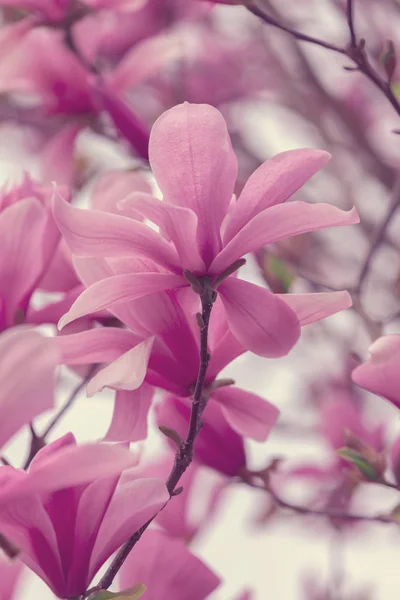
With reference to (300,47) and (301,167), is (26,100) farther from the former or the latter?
(301,167)

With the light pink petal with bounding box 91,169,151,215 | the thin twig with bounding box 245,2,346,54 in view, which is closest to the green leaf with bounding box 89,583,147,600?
the light pink petal with bounding box 91,169,151,215

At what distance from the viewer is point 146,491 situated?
0.42m

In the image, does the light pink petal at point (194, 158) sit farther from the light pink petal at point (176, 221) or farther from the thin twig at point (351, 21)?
the thin twig at point (351, 21)

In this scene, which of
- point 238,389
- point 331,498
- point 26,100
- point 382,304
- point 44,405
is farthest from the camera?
point 382,304

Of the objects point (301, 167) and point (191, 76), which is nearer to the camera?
point (301, 167)

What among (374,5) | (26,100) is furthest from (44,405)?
(374,5)

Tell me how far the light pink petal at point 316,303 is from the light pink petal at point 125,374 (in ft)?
0.28

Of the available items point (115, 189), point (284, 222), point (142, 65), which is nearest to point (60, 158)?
point (142, 65)

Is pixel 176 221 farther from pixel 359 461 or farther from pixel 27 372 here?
pixel 359 461

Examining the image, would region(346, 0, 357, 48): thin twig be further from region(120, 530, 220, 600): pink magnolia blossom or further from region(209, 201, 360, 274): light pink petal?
region(120, 530, 220, 600): pink magnolia blossom

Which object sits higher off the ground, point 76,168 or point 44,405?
point 44,405

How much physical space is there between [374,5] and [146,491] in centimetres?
134

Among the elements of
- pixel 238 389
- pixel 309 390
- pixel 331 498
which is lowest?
pixel 309 390

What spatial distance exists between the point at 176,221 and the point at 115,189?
0.19 meters
